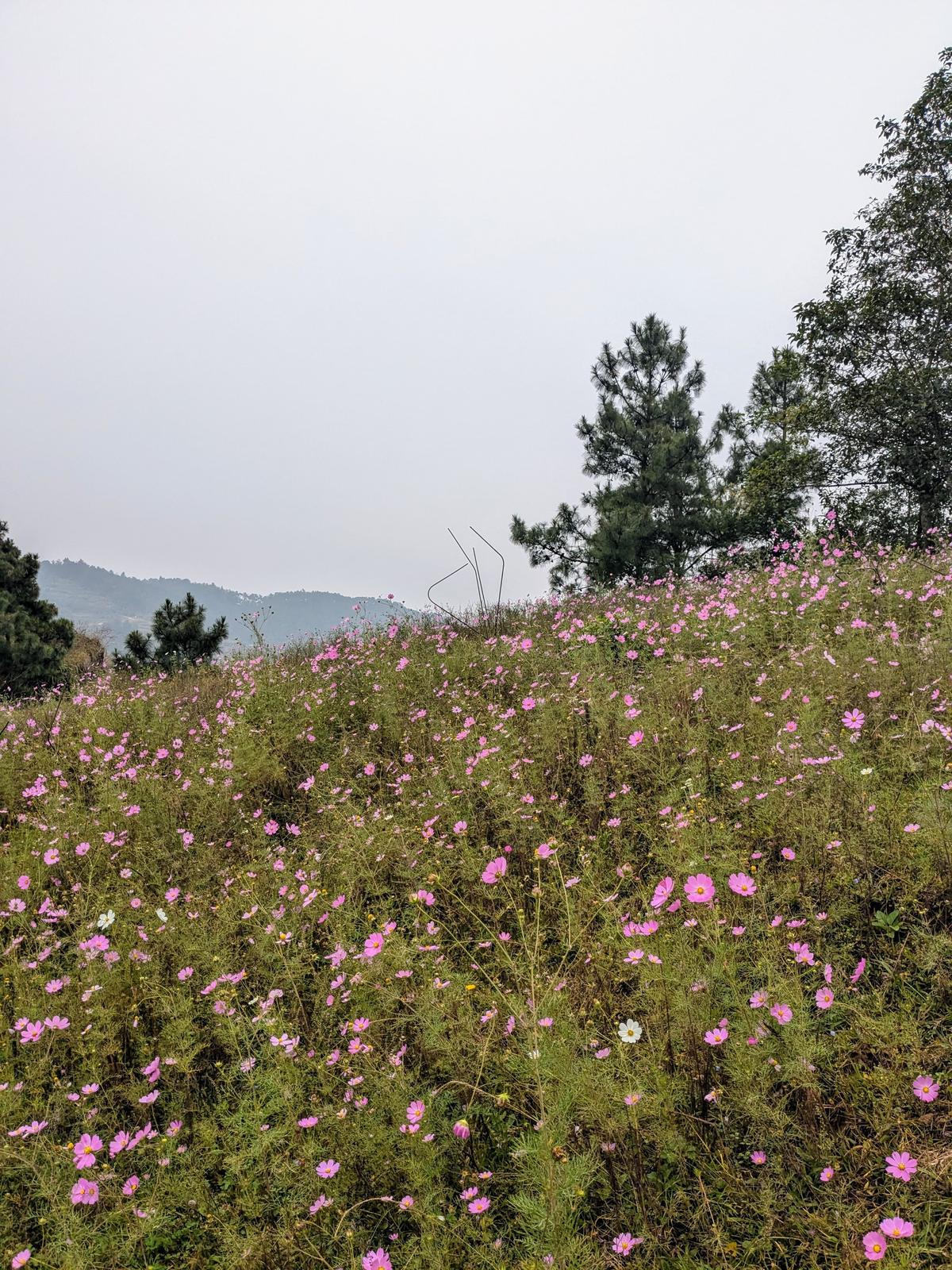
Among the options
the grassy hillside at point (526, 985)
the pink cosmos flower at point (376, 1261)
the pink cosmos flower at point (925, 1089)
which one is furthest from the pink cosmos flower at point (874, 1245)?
the pink cosmos flower at point (376, 1261)

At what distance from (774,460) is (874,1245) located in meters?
16.5

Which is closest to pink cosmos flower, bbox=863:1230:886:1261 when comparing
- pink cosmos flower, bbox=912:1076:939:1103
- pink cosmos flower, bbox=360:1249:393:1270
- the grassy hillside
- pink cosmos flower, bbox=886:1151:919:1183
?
the grassy hillside

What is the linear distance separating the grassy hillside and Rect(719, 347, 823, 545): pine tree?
9297 millimetres

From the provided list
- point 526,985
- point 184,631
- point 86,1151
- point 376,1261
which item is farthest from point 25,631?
point 376,1261

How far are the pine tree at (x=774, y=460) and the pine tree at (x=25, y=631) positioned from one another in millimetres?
14774

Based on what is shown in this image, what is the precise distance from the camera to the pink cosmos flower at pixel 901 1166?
1.63 m

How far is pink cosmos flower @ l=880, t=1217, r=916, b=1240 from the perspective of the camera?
1.46m

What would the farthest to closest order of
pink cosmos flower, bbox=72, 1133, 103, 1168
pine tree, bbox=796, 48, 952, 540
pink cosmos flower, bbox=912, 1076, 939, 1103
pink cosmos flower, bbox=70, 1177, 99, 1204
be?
pine tree, bbox=796, 48, 952, 540 < pink cosmos flower, bbox=72, 1133, 103, 1168 < pink cosmos flower, bbox=70, 1177, 99, 1204 < pink cosmos flower, bbox=912, 1076, 939, 1103

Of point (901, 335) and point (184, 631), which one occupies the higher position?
point (901, 335)

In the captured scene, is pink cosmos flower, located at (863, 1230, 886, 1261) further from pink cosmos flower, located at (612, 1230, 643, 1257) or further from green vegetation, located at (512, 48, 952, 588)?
green vegetation, located at (512, 48, 952, 588)

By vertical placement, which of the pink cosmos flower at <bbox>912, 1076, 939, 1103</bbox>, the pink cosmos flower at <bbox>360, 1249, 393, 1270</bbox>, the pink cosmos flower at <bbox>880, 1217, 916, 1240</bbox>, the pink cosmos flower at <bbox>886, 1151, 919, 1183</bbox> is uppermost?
the pink cosmos flower at <bbox>912, 1076, 939, 1103</bbox>

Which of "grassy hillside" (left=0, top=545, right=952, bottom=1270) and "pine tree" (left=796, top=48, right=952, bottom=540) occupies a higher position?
"pine tree" (left=796, top=48, right=952, bottom=540)

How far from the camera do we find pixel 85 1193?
83.7 inches

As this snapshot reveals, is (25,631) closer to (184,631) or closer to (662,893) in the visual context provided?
(184,631)
